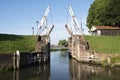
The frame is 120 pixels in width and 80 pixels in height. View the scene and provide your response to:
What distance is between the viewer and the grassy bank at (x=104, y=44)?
5404 centimetres

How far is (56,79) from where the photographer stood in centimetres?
3181

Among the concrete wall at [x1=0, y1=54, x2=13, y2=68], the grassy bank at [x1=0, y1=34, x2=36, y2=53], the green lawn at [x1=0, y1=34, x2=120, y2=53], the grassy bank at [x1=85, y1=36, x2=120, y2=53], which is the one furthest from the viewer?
the grassy bank at [x1=85, y1=36, x2=120, y2=53]

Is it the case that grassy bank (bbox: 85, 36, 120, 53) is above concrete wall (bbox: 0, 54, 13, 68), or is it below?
above

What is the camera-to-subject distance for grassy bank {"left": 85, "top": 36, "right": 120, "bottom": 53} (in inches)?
2128

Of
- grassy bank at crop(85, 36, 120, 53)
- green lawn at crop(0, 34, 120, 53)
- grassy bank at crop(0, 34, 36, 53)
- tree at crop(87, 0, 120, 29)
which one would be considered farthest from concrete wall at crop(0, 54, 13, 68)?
tree at crop(87, 0, 120, 29)

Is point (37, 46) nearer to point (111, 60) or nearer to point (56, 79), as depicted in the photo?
point (111, 60)

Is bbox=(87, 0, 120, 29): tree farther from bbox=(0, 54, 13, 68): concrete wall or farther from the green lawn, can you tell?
bbox=(0, 54, 13, 68): concrete wall

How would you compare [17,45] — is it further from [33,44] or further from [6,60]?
[6,60]

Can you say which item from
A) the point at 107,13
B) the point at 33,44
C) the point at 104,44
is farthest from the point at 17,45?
the point at 107,13

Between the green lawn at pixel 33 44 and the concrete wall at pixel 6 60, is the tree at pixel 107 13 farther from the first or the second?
the concrete wall at pixel 6 60

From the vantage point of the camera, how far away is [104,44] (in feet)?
190

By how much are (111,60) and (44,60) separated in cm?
1338

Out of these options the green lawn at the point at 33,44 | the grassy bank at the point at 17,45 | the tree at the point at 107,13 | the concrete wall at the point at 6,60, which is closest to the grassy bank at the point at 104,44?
the green lawn at the point at 33,44

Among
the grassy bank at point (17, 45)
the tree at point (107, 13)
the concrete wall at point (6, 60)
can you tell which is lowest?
the concrete wall at point (6, 60)
